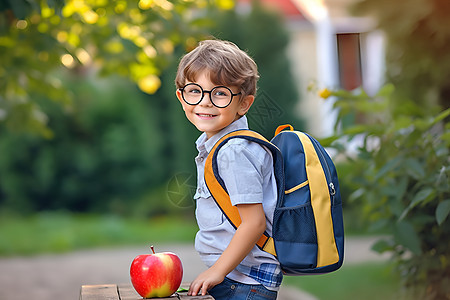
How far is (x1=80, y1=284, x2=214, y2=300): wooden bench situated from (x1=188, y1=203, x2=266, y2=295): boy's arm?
0.04 m

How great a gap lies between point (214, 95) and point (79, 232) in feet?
23.2

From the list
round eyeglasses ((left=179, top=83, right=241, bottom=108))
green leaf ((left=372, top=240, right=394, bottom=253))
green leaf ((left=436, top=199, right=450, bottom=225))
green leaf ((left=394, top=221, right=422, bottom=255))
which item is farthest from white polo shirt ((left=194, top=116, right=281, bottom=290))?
green leaf ((left=372, top=240, right=394, bottom=253))

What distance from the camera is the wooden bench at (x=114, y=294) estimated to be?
1853 mm

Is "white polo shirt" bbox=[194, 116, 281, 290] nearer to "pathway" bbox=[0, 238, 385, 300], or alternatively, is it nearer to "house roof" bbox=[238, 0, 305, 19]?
"pathway" bbox=[0, 238, 385, 300]

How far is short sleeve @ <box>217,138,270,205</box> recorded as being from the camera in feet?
5.99

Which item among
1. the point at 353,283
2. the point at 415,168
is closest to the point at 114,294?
the point at 415,168

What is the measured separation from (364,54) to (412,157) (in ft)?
25.6

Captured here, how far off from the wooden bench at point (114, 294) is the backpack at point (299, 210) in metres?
0.26

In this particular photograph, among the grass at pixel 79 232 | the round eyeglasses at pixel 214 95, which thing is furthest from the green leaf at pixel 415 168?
the grass at pixel 79 232

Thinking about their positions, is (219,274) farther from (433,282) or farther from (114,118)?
(114,118)

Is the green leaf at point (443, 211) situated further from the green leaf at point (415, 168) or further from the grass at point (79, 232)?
the grass at point (79, 232)

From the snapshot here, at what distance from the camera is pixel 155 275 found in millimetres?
1834

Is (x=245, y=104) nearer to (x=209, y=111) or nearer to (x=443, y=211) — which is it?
(x=209, y=111)

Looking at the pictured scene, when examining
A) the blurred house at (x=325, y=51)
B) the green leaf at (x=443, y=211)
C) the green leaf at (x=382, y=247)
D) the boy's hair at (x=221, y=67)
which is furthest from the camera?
the blurred house at (x=325, y=51)
